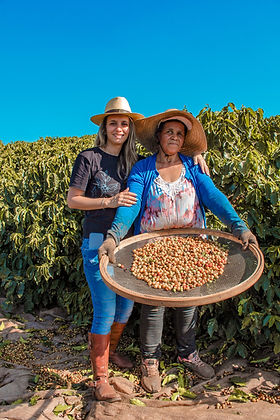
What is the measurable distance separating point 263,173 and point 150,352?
71.7 inches

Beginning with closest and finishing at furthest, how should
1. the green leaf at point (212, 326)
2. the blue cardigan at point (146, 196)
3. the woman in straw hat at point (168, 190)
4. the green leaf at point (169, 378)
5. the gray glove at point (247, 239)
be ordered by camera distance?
the gray glove at point (247, 239) → the blue cardigan at point (146, 196) → the woman in straw hat at point (168, 190) → the green leaf at point (169, 378) → the green leaf at point (212, 326)

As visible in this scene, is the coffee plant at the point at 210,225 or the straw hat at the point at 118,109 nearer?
the straw hat at the point at 118,109

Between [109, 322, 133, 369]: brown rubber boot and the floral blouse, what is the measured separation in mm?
1009

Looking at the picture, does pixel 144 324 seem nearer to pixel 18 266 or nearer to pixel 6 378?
pixel 6 378

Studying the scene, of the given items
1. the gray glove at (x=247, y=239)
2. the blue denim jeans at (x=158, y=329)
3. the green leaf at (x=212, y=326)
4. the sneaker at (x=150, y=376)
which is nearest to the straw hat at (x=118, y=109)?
the gray glove at (x=247, y=239)

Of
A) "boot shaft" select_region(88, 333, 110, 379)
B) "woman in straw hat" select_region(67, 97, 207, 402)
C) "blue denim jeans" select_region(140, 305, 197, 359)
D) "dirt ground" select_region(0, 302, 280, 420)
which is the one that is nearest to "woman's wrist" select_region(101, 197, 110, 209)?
"woman in straw hat" select_region(67, 97, 207, 402)

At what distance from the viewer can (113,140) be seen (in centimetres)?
299

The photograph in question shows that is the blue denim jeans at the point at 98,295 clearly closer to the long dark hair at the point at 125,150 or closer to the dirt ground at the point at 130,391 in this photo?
the dirt ground at the point at 130,391

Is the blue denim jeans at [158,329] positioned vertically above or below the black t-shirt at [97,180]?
below

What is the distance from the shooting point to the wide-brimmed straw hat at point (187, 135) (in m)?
2.88

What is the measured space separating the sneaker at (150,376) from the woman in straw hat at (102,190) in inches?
12.1

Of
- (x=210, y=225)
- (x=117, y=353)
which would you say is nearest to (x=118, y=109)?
(x=210, y=225)

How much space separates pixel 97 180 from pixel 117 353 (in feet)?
5.44

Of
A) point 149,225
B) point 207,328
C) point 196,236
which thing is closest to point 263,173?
point 196,236
